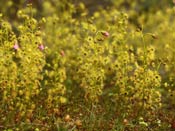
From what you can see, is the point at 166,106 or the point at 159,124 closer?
the point at 159,124

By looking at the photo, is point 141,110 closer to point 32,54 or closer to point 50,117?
point 50,117

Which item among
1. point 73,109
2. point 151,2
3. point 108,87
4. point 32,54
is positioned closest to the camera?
point 32,54

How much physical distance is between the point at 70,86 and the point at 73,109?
33.2 inches

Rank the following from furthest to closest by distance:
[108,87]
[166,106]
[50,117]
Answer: [108,87] < [166,106] < [50,117]

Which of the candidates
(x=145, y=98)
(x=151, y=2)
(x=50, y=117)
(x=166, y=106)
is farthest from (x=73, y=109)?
(x=151, y=2)

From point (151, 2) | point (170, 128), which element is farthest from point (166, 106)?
point (151, 2)

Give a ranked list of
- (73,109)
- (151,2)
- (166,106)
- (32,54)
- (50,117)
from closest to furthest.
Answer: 1. (32,54)
2. (50,117)
3. (73,109)
4. (166,106)
5. (151,2)

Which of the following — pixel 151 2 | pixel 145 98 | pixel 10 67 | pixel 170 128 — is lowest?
pixel 170 128

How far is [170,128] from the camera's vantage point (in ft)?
17.8

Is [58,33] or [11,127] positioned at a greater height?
[58,33]

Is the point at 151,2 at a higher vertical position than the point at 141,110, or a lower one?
higher

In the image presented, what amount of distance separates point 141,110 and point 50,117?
1121 millimetres

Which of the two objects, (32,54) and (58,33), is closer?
(32,54)

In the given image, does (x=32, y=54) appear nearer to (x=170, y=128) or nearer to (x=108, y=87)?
(x=170, y=128)
